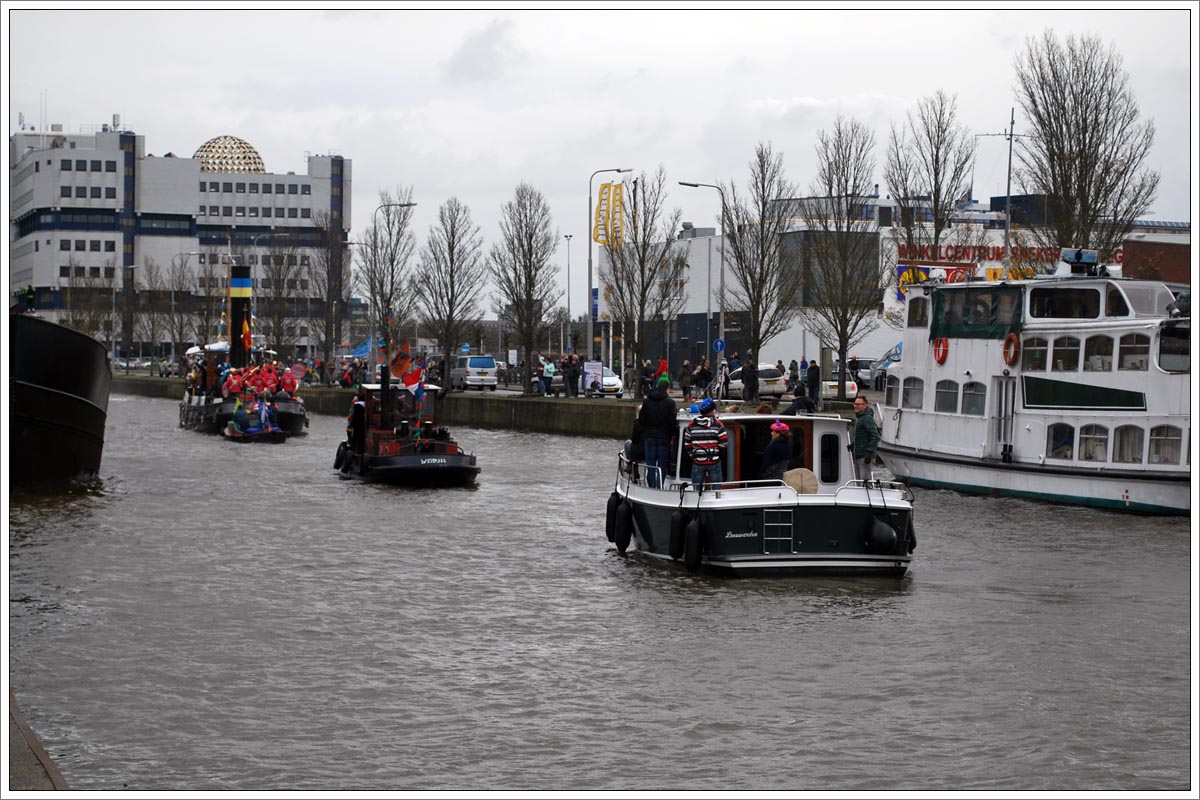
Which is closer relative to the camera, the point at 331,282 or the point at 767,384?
the point at 767,384

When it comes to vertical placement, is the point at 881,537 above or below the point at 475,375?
below

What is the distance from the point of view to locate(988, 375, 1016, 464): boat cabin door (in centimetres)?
3059

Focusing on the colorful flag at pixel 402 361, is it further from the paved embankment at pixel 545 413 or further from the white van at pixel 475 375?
the white van at pixel 475 375

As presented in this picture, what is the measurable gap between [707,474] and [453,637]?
197 inches

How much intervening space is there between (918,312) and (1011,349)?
10.6ft

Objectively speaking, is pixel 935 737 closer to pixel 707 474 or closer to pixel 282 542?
pixel 707 474

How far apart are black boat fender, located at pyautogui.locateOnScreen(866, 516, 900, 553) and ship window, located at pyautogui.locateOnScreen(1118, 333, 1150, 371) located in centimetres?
989

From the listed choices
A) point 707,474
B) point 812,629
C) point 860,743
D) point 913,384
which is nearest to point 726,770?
point 860,743

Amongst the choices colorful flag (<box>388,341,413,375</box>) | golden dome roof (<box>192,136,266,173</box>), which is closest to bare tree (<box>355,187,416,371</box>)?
colorful flag (<box>388,341,413,375</box>)

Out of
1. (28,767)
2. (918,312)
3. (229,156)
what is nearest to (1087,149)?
(918,312)

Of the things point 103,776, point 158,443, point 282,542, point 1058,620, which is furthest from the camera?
point 158,443

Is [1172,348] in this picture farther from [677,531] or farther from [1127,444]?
[677,531]

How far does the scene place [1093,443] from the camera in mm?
29172

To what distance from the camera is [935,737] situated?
1289 centimetres
